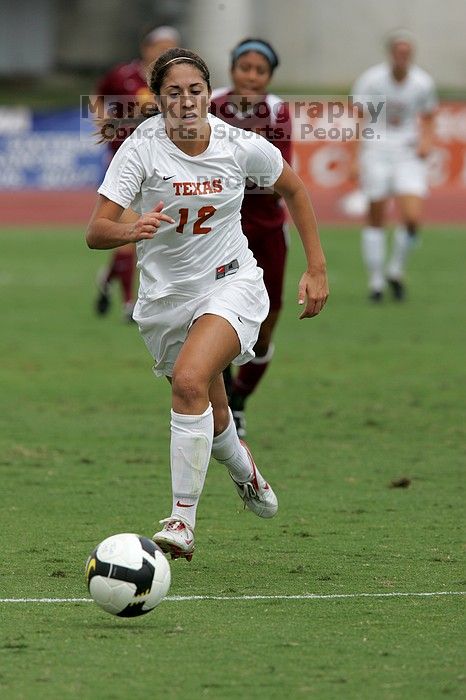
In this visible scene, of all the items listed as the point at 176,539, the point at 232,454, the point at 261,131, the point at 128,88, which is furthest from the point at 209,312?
the point at 128,88

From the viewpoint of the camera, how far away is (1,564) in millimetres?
5660

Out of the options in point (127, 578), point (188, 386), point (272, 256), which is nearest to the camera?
point (127, 578)

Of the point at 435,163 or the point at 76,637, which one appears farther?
the point at 435,163

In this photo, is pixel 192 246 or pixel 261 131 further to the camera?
pixel 261 131

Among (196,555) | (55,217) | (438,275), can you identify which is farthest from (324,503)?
(55,217)

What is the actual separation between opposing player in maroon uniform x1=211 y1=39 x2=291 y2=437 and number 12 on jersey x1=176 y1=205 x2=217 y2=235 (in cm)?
202

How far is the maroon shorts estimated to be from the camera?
26.8 feet

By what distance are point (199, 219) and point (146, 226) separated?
0.54 meters

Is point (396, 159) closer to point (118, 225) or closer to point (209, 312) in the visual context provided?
point (209, 312)

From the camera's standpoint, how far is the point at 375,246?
15352 millimetres

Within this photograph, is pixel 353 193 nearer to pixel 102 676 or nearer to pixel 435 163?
pixel 435 163

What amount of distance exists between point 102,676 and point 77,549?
1.70 m

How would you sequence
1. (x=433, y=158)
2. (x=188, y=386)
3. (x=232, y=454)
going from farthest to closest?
(x=433, y=158), (x=232, y=454), (x=188, y=386)

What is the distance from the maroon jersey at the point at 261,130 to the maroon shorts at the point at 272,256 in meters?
0.03
